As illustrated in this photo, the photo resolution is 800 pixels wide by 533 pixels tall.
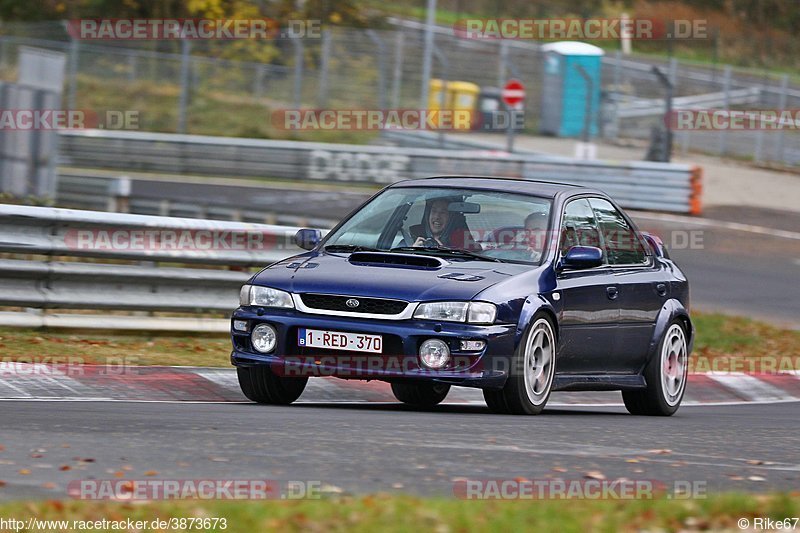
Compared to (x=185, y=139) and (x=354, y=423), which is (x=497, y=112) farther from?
(x=354, y=423)

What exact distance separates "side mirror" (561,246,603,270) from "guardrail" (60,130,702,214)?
18.0 meters

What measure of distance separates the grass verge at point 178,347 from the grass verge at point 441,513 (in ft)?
18.7

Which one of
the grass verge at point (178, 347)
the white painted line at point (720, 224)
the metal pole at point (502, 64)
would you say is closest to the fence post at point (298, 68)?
the metal pole at point (502, 64)

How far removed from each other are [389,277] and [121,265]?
14.0 feet

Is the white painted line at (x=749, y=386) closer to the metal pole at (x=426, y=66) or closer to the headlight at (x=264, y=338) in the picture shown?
the headlight at (x=264, y=338)

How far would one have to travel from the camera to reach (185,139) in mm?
32531

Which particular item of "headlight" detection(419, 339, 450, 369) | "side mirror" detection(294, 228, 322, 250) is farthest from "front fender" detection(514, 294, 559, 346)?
"side mirror" detection(294, 228, 322, 250)

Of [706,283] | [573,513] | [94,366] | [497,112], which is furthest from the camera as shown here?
[497,112]

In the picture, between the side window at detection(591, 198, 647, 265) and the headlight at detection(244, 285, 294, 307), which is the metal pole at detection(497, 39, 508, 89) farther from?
the headlight at detection(244, 285, 294, 307)

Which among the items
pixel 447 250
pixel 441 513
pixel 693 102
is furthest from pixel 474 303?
pixel 693 102

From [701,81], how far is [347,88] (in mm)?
10603

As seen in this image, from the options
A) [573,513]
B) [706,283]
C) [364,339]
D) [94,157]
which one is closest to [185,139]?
[94,157]

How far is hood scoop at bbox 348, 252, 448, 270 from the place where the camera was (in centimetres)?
Result: 916

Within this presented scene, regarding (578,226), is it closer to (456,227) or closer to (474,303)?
(456,227)
